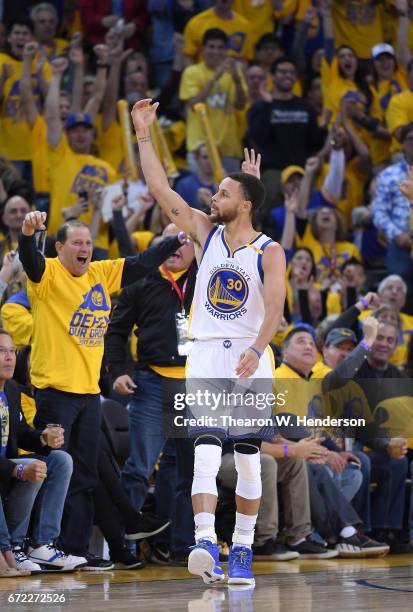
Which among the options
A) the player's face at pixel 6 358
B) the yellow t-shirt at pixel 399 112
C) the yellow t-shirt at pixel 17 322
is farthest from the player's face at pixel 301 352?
the yellow t-shirt at pixel 399 112

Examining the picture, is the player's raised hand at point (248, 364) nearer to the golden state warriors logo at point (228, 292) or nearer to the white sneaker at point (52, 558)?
the golden state warriors logo at point (228, 292)

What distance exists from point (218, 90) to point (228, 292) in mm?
8121

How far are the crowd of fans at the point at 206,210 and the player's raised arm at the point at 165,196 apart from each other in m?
0.57

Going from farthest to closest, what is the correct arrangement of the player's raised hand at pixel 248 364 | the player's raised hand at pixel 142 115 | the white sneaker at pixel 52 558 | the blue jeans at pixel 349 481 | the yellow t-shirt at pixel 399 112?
the yellow t-shirt at pixel 399 112 < the blue jeans at pixel 349 481 < the white sneaker at pixel 52 558 < the player's raised hand at pixel 142 115 < the player's raised hand at pixel 248 364

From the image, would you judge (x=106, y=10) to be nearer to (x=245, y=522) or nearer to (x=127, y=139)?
(x=127, y=139)

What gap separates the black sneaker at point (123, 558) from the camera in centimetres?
856

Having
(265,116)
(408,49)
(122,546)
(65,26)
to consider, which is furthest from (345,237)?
(122,546)

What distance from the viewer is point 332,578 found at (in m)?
7.78

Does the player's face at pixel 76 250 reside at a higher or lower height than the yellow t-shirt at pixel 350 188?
lower

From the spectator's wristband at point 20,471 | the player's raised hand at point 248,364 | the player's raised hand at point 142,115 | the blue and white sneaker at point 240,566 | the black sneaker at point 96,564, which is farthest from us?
the black sneaker at point 96,564

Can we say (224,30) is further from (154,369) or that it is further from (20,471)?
(20,471)

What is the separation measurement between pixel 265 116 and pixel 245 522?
8.36 metres

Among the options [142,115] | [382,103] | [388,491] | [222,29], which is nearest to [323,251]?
[382,103]

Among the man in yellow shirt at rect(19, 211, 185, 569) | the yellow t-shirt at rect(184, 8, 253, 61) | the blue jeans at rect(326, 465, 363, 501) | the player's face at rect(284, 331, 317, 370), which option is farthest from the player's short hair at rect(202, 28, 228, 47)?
the man in yellow shirt at rect(19, 211, 185, 569)
